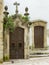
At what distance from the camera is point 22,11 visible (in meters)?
15.7

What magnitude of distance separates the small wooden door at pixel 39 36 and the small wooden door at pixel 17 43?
3523 mm

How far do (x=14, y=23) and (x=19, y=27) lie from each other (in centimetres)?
41

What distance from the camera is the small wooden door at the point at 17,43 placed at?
42.8 feet

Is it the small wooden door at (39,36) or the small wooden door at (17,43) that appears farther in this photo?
the small wooden door at (39,36)

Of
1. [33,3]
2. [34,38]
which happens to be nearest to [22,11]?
[33,3]

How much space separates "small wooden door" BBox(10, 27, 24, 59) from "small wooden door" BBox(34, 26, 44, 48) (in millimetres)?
3523

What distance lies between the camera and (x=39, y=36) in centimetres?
1695

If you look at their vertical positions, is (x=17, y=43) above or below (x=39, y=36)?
below

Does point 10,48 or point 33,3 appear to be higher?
point 33,3

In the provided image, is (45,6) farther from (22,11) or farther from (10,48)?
(10,48)

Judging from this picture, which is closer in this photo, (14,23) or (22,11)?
(14,23)

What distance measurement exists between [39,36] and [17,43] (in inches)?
158

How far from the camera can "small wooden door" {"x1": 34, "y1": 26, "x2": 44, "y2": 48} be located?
54.9 feet

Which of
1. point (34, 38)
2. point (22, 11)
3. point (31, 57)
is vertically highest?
point (22, 11)
